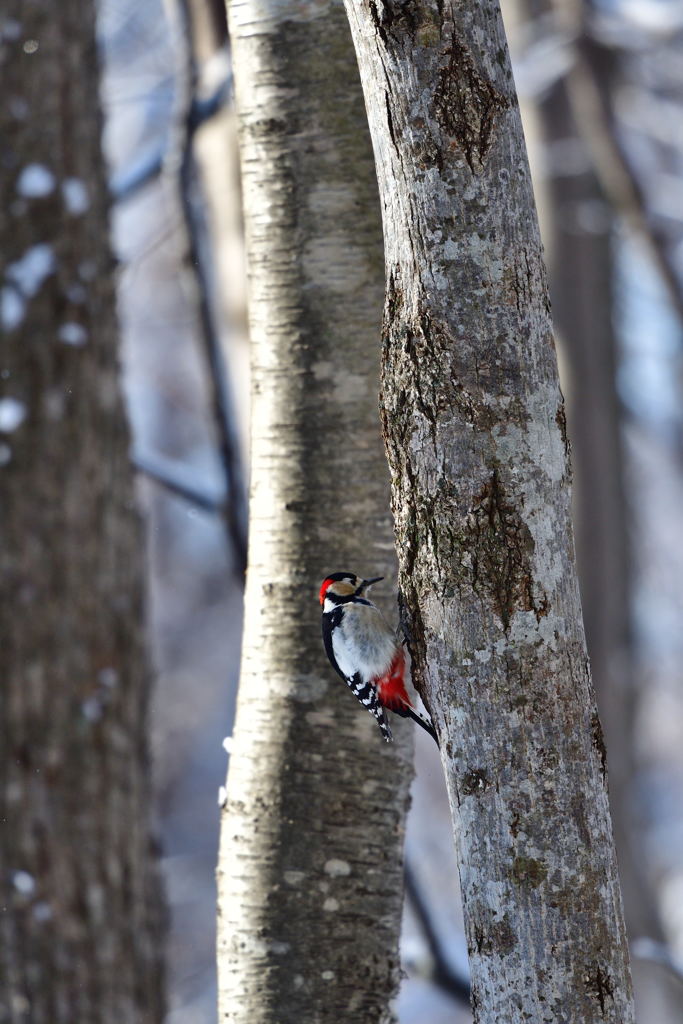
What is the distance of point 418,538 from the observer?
132 cm

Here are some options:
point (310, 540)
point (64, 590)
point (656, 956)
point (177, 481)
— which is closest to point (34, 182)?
point (177, 481)

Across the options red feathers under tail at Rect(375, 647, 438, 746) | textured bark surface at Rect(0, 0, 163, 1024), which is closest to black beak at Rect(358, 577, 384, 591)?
red feathers under tail at Rect(375, 647, 438, 746)

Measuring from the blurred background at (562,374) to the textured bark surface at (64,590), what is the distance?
0.78 feet

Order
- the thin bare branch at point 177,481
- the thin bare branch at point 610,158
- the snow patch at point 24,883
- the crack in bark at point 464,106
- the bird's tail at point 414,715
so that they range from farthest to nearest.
→ the thin bare branch at point 610,158 < the thin bare branch at point 177,481 < the snow patch at point 24,883 < the bird's tail at point 414,715 < the crack in bark at point 464,106

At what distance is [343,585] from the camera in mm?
2000

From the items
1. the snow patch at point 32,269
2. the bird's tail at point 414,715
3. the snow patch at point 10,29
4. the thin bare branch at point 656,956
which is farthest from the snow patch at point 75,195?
the thin bare branch at point 656,956

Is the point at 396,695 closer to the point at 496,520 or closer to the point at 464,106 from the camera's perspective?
the point at 496,520

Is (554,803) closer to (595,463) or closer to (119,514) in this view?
(119,514)

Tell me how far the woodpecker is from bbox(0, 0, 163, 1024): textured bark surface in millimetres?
1193

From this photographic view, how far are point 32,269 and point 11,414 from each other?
0.45 metres

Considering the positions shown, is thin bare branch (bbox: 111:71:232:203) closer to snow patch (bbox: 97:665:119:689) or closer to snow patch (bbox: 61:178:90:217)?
snow patch (bbox: 61:178:90:217)

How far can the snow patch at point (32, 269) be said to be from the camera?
9.98 ft

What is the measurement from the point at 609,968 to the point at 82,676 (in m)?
2.07

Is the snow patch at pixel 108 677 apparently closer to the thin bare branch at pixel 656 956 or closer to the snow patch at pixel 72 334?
the snow patch at pixel 72 334
